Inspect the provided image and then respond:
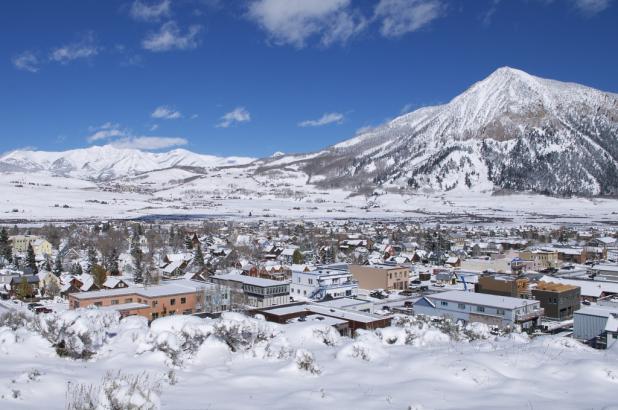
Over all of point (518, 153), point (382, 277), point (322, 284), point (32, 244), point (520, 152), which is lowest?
point (382, 277)

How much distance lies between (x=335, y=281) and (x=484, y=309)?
400 inches

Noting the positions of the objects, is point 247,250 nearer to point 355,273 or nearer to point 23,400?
point 355,273

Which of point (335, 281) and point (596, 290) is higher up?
point (335, 281)

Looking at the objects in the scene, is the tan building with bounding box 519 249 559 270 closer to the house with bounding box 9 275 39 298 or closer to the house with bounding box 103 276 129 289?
the house with bounding box 103 276 129 289

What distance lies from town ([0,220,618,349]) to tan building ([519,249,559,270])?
0.33ft

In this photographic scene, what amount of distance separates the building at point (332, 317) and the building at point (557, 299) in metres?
8.73

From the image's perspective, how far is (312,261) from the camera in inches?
1741

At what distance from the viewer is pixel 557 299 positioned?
24.2 meters

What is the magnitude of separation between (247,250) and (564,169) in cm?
13037

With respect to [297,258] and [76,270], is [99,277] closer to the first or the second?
[76,270]

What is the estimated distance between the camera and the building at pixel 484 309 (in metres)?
21.8

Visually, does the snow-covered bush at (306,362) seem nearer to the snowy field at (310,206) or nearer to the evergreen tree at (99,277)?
the evergreen tree at (99,277)

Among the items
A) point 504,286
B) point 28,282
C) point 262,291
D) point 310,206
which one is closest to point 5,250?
point 28,282

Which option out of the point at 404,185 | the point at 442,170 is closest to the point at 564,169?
the point at 442,170
